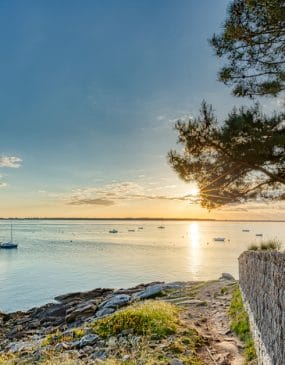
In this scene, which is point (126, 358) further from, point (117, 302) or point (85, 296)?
point (85, 296)

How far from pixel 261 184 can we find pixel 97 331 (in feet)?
19.0

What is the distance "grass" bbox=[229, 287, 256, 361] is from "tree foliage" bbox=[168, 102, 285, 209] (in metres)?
2.95

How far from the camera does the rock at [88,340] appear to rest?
825 cm

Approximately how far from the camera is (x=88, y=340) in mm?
8375

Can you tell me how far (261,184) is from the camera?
10.4 meters

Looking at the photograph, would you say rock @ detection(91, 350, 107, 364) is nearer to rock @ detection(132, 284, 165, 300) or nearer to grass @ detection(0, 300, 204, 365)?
grass @ detection(0, 300, 204, 365)

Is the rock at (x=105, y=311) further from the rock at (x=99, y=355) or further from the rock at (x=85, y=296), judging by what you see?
the rock at (x=85, y=296)

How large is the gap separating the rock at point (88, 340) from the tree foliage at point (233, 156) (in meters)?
4.86

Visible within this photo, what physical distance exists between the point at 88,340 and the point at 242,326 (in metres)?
3.47

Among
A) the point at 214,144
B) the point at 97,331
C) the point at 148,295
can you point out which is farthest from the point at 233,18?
the point at 148,295

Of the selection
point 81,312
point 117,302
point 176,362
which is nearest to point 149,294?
point 117,302

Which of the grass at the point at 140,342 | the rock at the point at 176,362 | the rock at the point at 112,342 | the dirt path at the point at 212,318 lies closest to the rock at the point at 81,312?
the dirt path at the point at 212,318

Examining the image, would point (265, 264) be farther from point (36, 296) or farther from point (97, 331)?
point (36, 296)

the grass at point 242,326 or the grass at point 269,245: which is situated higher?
the grass at point 269,245
